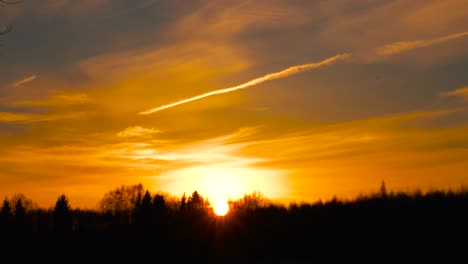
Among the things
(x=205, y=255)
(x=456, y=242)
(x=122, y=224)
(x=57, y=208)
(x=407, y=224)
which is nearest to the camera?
(x=456, y=242)

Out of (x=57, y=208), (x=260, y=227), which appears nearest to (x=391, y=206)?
(x=260, y=227)

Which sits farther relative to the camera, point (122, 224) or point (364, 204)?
point (122, 224)

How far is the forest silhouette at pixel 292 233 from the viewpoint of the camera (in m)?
25.6

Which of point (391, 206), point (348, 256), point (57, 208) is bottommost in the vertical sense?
point (348, 256)

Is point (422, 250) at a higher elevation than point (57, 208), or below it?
→ below

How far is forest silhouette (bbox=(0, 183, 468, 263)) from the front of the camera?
83.9ft

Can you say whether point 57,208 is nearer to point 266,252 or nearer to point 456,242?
point 266,252

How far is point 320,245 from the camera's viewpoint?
3025cm

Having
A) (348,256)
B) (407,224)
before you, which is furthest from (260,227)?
(407,224)

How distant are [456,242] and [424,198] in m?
4.57

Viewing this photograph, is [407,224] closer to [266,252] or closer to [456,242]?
[456,242]

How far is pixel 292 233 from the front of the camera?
3312 cm

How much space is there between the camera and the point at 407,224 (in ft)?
87.3

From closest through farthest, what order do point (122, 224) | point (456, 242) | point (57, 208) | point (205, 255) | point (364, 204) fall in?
point (456, 242), point (364, 204), point (205, 255), point (122, 224), point (57, 208)
